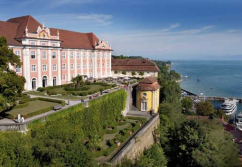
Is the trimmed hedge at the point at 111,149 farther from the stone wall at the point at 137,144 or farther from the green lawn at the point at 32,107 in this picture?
the green lawn at the point at 32,107

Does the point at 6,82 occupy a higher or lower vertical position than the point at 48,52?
lower

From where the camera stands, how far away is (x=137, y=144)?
24.7 meters

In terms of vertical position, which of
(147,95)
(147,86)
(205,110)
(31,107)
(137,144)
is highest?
(147,86)

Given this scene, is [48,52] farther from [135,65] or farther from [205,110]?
[205,110]

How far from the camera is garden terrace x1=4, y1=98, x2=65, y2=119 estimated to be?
20528 millimetres

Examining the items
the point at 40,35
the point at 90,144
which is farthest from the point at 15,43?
the point at 90,144

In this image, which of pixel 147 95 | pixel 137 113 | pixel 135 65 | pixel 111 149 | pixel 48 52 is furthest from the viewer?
pixel 135 65

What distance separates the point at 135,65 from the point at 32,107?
35.9 metres

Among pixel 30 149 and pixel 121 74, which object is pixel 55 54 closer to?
pixel 121 74

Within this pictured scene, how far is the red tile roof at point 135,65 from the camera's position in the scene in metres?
54.8

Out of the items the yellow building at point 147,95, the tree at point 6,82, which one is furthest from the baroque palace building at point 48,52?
the tree at point 6,82

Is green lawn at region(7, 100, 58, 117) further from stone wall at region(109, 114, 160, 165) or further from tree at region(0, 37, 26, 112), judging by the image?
stone wall at region(109, 114, 160, 165)

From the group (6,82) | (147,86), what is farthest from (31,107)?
(147,86)

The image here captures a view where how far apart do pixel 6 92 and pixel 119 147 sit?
12.2m
